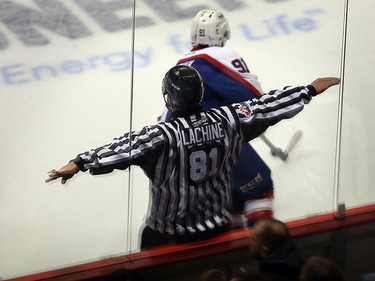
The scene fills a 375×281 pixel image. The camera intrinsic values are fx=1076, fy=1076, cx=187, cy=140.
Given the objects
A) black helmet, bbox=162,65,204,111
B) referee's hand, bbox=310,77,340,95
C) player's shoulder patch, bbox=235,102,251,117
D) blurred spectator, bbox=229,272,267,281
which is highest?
referee's hand, bbox=310,77,340,95

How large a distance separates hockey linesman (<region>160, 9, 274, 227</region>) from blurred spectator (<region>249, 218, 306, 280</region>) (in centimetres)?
57

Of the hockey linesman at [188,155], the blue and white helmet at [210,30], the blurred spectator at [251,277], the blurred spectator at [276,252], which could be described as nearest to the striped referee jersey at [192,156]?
the hockey linesman at [188,155]

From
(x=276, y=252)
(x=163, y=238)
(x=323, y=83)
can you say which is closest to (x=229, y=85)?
(x=323, y=83)

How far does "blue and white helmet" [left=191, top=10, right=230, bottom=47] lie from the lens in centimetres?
397

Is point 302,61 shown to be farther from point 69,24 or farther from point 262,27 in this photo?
point 69,24

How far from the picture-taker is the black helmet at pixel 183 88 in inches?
143

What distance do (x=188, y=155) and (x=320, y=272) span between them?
2.69 ft

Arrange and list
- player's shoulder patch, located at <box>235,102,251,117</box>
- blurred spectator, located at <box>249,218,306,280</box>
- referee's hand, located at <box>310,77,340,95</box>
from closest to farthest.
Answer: blurred spectator, located at <box>249,218,306,280</box> → player's shoulder patch, located at <box>235,102,251,117</box> → referee's hand, located at <box>310,77,340,95</box>

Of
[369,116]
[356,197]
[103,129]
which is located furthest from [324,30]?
[103,129]

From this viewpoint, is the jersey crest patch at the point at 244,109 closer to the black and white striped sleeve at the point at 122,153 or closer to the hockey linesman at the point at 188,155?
the hockey linesman at the point at 188,155

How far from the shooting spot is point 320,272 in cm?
307

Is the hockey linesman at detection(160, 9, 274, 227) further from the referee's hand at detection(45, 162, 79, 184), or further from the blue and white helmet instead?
the referee's hand at detection(45, 162, 79, 184)

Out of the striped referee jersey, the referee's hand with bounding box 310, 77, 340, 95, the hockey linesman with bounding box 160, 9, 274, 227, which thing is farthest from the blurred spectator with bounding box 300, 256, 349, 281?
the referee's hand with bounding box 310, 77, 340, 95

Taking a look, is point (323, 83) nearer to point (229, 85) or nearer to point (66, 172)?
point (229, 85)
